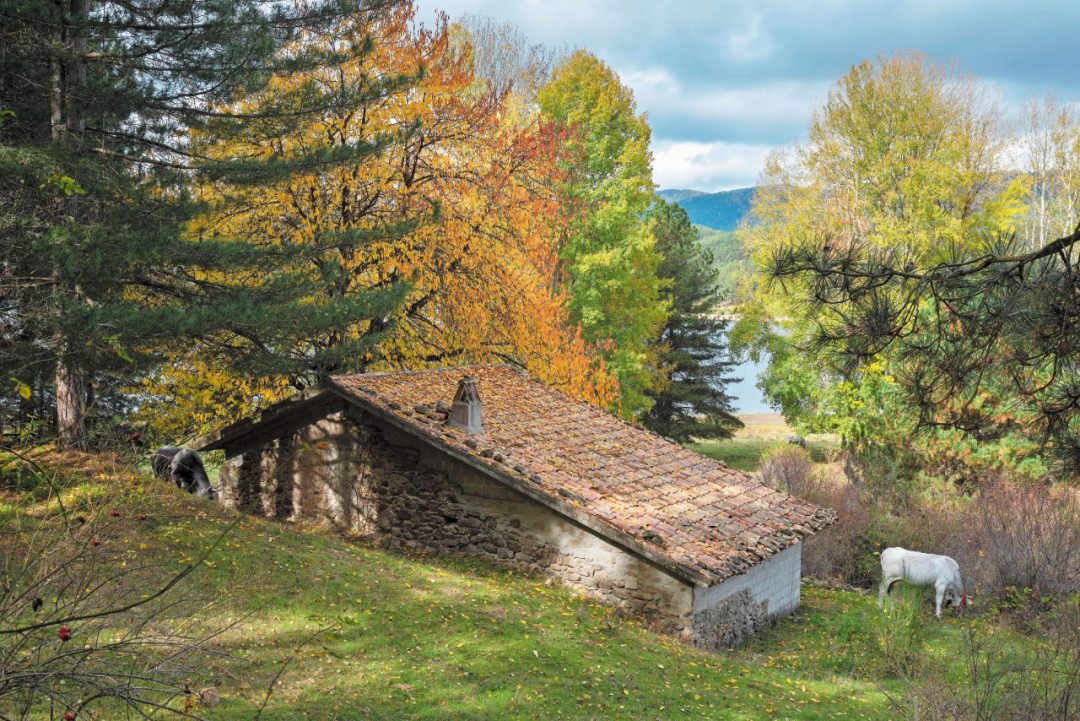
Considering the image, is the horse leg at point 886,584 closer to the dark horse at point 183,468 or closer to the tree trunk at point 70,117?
the dark horse at point 183,468

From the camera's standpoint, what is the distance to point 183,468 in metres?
16.9

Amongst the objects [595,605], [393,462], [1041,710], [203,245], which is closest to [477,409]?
[393,462]

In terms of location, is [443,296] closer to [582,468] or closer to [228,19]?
[582,468]

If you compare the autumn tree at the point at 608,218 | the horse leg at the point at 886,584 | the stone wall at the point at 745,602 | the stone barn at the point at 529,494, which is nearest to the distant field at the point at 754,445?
the autumn tree at the point at 608,218

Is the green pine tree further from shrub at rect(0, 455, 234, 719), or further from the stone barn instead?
shrub at rect(0, 455, 234, 719)

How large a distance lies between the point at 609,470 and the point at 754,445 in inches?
1086

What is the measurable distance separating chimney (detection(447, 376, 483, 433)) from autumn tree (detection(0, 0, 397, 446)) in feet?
12.4

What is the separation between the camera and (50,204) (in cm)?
1160

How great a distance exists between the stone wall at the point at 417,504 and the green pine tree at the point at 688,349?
20.8 meters

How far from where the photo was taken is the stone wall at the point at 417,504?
1321cm

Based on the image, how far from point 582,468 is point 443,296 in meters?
5.59

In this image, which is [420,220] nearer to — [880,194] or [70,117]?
[70,117]

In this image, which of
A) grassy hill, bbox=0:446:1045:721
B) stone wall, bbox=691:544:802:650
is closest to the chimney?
grassy hill, bbox=0:446:1045:721

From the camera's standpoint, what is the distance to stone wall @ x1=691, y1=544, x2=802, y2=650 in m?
13.1
